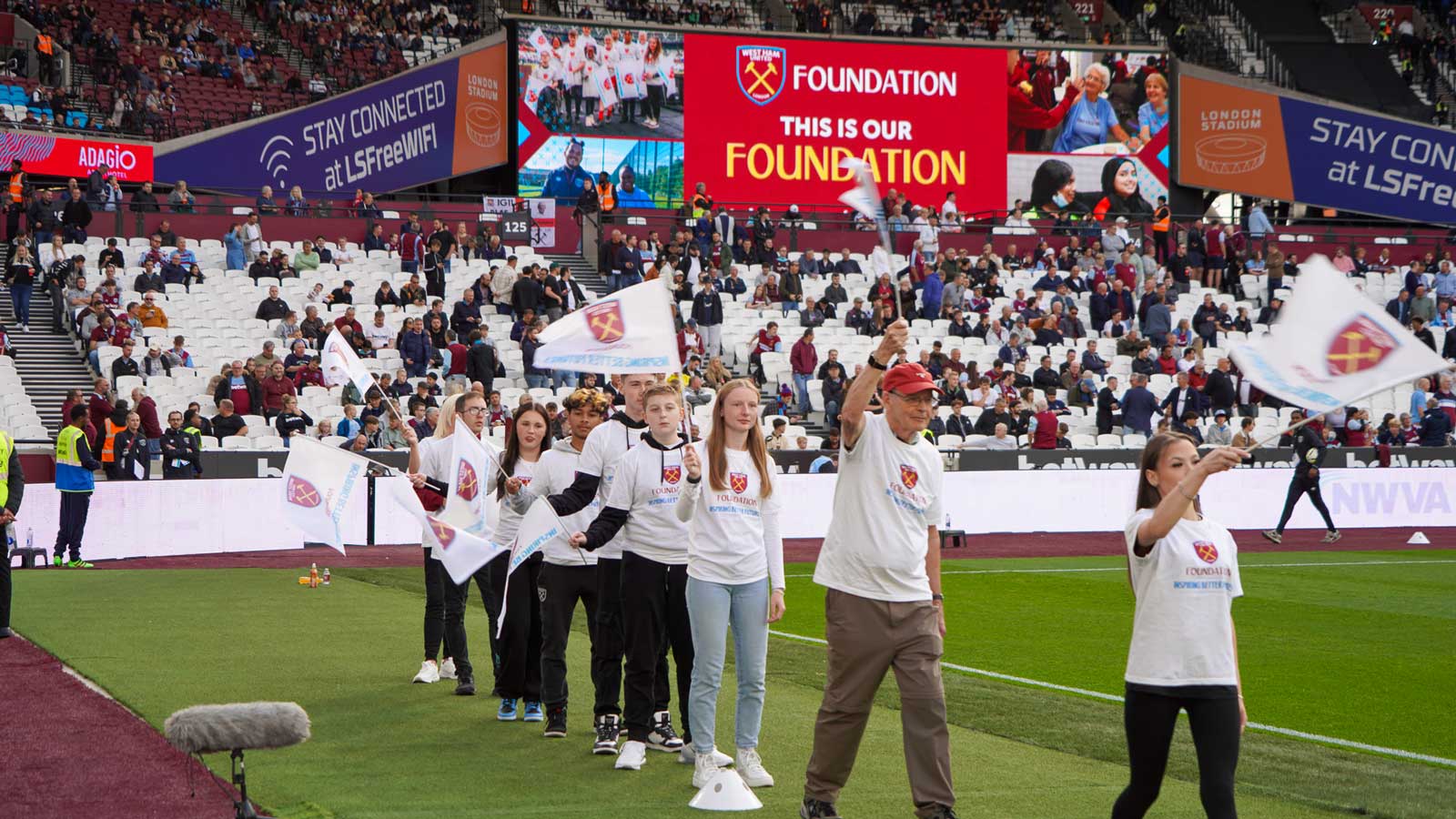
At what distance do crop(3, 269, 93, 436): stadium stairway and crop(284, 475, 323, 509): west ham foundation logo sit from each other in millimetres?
16065

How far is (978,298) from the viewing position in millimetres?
34000

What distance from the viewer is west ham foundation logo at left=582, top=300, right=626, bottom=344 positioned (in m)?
8.55

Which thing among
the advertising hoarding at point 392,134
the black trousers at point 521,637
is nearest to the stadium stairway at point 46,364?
the advertising hoarding at point 392,134

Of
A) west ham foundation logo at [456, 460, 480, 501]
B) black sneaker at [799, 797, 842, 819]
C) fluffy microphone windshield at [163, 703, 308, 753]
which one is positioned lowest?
black sneaker at [799, 797, 842, 819]

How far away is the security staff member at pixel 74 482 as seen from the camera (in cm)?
1900

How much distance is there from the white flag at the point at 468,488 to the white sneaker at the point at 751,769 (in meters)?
2.92

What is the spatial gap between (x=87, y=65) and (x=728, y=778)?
31.8 metres

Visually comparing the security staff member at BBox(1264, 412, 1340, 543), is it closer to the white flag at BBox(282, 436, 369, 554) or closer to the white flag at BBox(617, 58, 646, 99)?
the white flag at BBox(282, 436, 369, 554)

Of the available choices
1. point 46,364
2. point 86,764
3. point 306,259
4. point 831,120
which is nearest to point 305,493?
point 86,764

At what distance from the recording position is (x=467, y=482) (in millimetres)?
10070

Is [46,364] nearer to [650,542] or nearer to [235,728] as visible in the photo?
[650,542]

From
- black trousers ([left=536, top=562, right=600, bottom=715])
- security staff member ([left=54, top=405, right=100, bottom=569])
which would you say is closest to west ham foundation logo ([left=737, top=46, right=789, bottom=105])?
security staff member ([left=54, top=405, right=100, bottom=569])

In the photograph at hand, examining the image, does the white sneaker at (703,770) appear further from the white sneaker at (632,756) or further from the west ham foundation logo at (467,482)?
the west ham foundation logo at (467,482)

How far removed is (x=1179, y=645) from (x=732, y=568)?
2500mm
